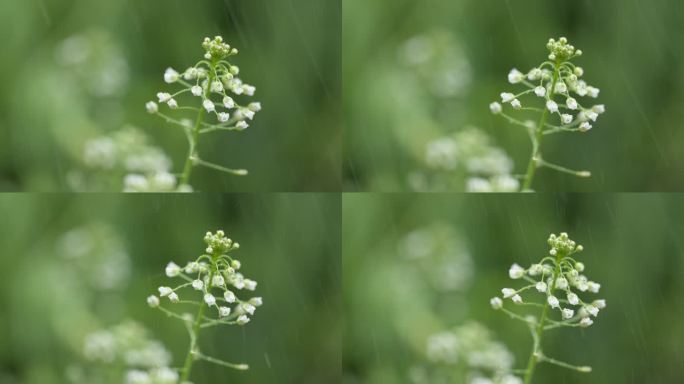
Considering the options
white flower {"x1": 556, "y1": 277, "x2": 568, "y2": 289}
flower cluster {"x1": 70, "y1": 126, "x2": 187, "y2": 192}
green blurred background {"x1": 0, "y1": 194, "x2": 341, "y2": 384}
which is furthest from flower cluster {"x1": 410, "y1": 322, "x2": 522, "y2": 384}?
flower cluster {"x1": 70, "y1": 126, "x2": 187, "y2": 192}

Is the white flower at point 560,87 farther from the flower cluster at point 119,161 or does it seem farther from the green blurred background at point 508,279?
the flower cluster at point 119,161

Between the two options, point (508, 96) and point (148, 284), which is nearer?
point (508, 96)

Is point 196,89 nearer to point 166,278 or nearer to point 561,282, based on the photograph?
point 561,282

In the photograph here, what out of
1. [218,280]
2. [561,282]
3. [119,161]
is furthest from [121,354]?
[561,282]

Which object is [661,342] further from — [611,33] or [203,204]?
[203,204]

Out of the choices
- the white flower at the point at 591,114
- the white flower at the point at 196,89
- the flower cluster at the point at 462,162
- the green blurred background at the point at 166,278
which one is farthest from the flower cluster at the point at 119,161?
the white flower at the point at 591,114

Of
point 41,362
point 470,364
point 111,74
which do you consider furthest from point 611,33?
point 41,362

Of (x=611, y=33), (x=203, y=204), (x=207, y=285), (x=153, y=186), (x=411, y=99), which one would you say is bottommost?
(x=207, y=285)
